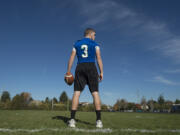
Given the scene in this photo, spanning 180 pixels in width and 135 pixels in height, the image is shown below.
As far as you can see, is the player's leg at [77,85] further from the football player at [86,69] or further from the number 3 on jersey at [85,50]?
the number 3 on jersey at [85,50]

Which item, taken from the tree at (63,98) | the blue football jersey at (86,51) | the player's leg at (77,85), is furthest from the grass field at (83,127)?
the tree at (63,98)

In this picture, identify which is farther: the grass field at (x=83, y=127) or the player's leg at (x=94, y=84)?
the player's leg at (x=94, y=84)

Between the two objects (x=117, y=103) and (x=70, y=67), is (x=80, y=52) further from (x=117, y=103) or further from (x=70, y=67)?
(x=117, y=103)

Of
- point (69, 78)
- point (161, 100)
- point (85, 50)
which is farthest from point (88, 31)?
point (161, 100)

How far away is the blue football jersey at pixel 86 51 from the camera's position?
426 centimetres

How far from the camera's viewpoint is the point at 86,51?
425cm

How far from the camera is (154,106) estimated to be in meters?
85.6

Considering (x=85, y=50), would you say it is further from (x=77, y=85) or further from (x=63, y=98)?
(x=63, y=98)

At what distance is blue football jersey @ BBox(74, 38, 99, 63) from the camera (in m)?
4.26

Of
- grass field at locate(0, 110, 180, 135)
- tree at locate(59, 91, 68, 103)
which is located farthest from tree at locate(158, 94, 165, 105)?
grass field at locate(0, 110, 180, 135)

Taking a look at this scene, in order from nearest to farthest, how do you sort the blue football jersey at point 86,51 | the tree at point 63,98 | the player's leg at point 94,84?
the player's leg at point 94,84
the blue football jersey at point 86,51
the tree at point 63,98

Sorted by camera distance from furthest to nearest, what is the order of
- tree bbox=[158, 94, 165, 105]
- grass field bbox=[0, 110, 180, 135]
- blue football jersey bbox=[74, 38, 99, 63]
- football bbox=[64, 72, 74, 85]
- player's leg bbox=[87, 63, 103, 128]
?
tree bbox=[158, 94, 165, 105]
football bbox=[64, 72, 74, 85]
blue football jersey bbox=[74, 38, 99, 63]
player's leg bbox=[87, 63, 103, 128]
grass field bbox=[0, 110, 180, 135]

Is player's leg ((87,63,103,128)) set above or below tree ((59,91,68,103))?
above

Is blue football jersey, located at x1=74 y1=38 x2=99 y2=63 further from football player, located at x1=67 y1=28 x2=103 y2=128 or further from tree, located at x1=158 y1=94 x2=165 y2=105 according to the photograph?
tree, located at x1=158 y1=94 x2=165 y2=105
